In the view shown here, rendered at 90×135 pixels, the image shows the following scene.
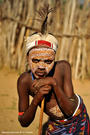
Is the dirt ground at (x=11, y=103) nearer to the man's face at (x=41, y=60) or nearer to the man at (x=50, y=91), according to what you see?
the man at (x=50, y=91)

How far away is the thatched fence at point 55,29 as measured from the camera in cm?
627

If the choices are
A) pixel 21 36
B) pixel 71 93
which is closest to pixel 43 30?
pixel 71 93

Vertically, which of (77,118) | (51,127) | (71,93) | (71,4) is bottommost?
(51,127)

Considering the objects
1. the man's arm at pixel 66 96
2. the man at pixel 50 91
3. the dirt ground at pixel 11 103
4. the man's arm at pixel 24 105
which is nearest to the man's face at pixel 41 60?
the man at pixel 50 91

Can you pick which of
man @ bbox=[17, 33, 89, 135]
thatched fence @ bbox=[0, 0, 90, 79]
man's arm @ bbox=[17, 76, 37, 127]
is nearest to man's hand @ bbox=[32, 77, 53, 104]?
man @ bbox=[17, 33, 89, 135]

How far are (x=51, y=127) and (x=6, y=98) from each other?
2646 millimetres

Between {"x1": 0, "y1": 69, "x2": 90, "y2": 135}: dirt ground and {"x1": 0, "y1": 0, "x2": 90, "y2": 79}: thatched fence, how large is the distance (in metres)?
0.37

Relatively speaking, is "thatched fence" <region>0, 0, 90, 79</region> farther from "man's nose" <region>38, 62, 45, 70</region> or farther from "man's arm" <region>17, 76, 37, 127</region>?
"man's nose" <region>38, 62, 45, 70</region>

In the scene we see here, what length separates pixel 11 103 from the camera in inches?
195

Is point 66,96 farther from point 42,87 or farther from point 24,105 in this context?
point 24,105

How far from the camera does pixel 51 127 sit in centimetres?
267

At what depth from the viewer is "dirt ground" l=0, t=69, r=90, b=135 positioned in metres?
3.86

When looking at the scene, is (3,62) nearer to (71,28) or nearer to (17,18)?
(17,18)

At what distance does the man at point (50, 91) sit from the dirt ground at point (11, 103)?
1.29m
